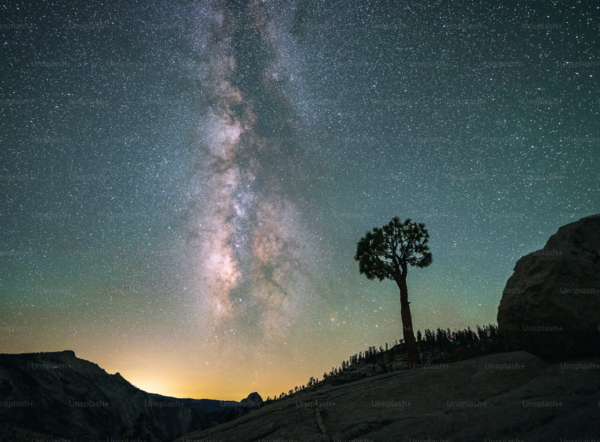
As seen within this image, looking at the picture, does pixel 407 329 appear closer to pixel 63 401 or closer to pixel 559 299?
pixel 559 299

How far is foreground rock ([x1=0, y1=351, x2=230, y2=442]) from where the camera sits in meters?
34.0

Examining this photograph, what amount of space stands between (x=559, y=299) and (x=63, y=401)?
194 ft

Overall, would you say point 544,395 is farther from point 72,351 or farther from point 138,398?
point 138,398

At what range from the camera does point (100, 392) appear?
51.4 metres

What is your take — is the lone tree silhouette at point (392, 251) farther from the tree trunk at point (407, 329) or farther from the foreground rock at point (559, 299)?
the foreground rock at point (559, 299)

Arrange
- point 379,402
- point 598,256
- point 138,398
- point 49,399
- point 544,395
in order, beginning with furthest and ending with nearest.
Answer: point 138,398 → point 49,399 → point 379,402 → point 598,256 → point 544,395

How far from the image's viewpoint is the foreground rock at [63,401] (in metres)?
34.0

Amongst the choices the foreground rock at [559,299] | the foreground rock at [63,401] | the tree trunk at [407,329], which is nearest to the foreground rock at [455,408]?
the foreground rock at [559,299]

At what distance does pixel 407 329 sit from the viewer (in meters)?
17.1

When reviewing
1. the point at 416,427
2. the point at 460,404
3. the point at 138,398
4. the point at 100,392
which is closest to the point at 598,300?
the point at 460,404

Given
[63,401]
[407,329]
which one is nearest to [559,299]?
[407,329]

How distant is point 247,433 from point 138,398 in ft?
226

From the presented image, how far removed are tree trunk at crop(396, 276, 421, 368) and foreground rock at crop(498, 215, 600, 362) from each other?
9.19 meters

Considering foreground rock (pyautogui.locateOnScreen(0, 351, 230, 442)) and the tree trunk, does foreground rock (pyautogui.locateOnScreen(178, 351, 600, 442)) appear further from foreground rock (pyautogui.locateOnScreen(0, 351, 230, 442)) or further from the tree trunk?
foreground rock (pyautogui.locateOnScreen(0, 351, 230, 442))
